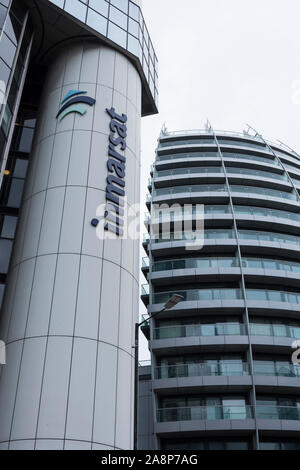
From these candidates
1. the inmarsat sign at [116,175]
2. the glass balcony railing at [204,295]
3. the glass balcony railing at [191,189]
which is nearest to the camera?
the inmarsat sign at [116,175]

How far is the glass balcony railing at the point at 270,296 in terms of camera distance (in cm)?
4056

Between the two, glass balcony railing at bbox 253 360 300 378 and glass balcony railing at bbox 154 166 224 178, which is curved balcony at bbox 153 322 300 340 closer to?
glass balcony railing at bbox 253 360 300 378

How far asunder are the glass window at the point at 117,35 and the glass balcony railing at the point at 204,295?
20.8 m

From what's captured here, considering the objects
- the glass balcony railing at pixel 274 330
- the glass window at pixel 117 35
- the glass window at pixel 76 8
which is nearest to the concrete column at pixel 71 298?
the glass window at pixel 117 35

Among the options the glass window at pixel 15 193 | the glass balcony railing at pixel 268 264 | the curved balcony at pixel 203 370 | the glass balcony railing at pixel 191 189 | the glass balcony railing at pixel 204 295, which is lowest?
the curved balcony at pixel 203 370

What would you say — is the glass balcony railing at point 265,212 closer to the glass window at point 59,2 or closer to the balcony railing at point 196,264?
the balcony railing at point 196,264

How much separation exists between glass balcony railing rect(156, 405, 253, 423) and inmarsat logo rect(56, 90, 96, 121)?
22748mm

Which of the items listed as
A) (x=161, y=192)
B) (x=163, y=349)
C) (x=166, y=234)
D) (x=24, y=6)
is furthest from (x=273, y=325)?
(x=24, y=6)

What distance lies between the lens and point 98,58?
28078 millimetres

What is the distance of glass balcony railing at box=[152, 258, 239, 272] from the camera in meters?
42.1

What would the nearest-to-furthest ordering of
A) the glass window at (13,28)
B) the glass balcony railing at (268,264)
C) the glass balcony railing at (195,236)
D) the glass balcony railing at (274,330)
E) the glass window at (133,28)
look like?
the glass window at (13,28) → the glass window at (133,28) → the glass balcony railing at (274,330) → the glass balcony railing at (268,264) → the glass balcony railing at (195,236)

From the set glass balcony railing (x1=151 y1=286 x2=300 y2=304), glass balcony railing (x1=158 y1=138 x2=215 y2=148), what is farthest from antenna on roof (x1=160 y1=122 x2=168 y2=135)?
glass balcony railing (x1=151 y1=286 x2=300 y2=304)

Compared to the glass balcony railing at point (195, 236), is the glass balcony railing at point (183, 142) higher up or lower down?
higher up

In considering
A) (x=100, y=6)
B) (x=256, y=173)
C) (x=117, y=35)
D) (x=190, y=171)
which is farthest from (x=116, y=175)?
(x=256, y=173)
